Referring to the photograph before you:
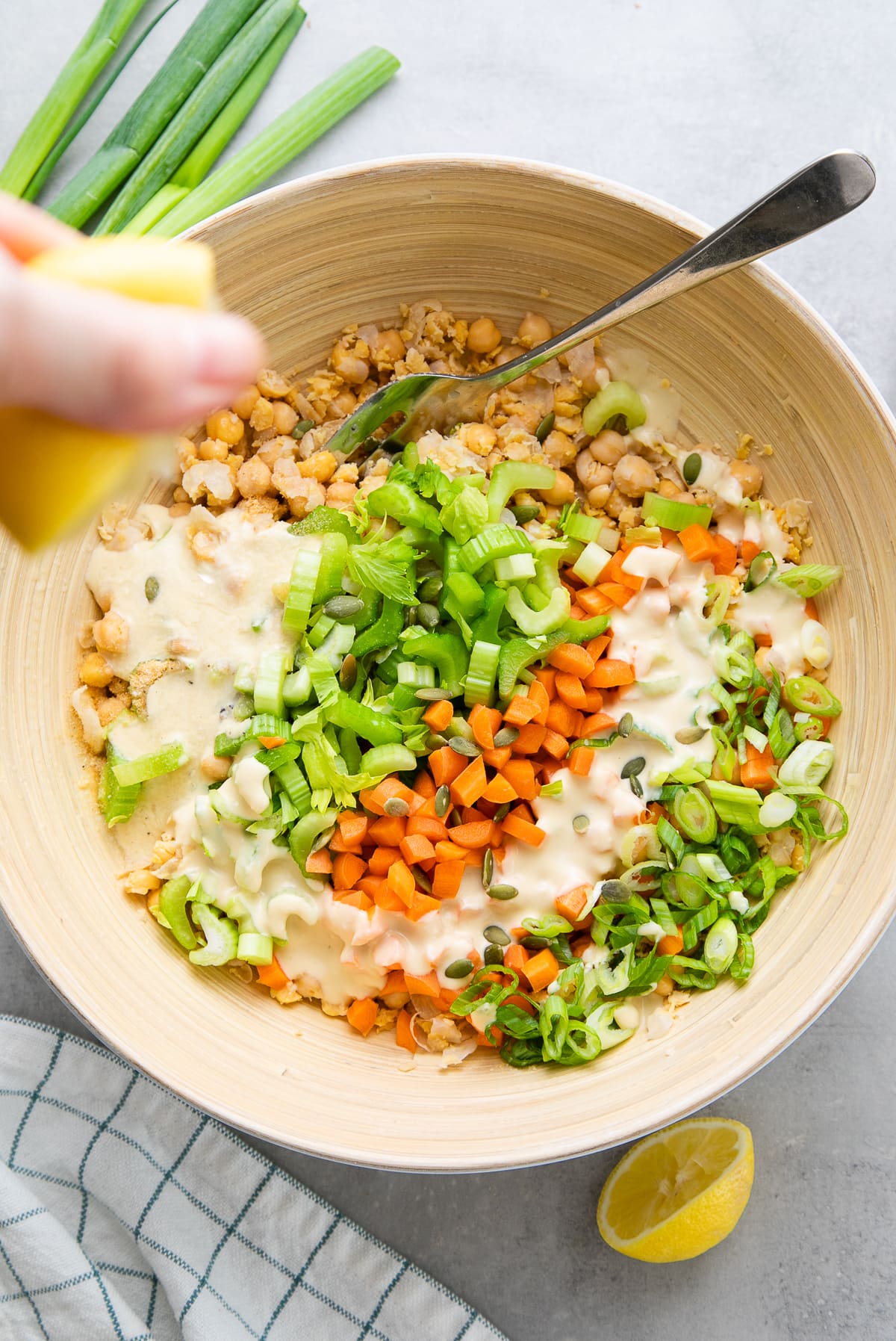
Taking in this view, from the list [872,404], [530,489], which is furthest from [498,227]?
[872,404]

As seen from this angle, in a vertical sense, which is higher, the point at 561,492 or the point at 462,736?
the point at 561,492

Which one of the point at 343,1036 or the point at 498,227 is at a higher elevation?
the point at 498,227

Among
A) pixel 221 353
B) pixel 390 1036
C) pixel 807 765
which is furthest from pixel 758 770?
pixel 221 353

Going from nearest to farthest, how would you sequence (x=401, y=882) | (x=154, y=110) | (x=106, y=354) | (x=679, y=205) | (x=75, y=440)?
(x=106, y=354)
(x=75, y=440)
(x=401, y=882)
(x=154, y=110)
(x=679, y=205)

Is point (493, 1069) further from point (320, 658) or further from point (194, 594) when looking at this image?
point (194, 594)

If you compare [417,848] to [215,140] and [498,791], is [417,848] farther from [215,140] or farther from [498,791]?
[215,140]

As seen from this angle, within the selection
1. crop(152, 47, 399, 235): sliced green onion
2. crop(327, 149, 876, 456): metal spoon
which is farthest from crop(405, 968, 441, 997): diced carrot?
crop(152, 47, 399, 235): sliced green onion

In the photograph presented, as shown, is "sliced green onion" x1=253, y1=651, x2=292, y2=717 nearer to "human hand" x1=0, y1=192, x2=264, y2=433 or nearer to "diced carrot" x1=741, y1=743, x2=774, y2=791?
"diced carrot" x1=741, y1=743, x2=774, y2=791
